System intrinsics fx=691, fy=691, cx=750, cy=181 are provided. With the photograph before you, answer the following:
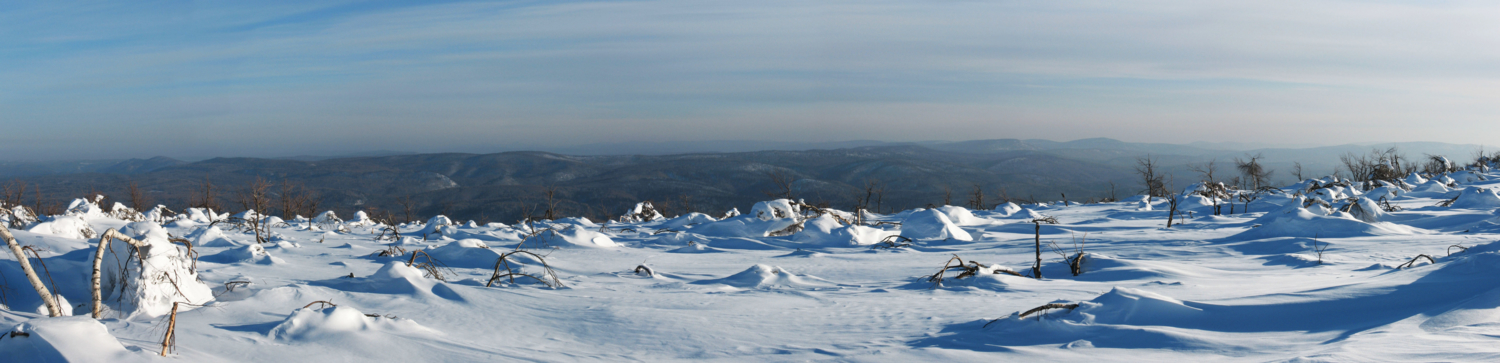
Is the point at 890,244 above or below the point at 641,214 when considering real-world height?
above

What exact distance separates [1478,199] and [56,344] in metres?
16.1

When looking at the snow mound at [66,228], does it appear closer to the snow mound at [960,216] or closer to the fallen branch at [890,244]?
the fallen branch at [890,244]

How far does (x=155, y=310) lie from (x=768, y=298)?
3328 mm

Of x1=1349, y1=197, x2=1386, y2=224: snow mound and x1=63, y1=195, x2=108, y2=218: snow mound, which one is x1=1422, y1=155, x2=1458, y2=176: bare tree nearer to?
x1=1349, y1=197, x2=1386, y2=224: snow mound

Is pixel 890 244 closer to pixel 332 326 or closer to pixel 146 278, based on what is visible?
pixel 332 326

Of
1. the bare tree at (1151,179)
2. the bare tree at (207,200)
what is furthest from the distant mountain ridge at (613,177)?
the bare tree at (1151,179)

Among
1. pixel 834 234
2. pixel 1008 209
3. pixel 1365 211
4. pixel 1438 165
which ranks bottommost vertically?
pixel 1008 209

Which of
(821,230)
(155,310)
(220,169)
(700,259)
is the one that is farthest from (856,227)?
(220,169)

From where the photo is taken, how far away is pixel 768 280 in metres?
5.37

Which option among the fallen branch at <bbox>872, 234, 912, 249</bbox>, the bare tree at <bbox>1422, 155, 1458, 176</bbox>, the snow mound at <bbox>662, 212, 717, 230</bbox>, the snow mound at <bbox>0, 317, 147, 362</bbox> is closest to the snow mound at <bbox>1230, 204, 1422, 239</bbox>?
the fallen branch at <bbox>872, 234, 912, 249</bbox>

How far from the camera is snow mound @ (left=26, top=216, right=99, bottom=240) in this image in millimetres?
6211

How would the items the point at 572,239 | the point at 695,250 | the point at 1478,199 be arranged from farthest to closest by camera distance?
1. the point at 1478,199
2. the point at 572,239
3. the point at 695,250

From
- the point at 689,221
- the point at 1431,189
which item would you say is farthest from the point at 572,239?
the point at 1431,189

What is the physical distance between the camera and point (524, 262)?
635cm
